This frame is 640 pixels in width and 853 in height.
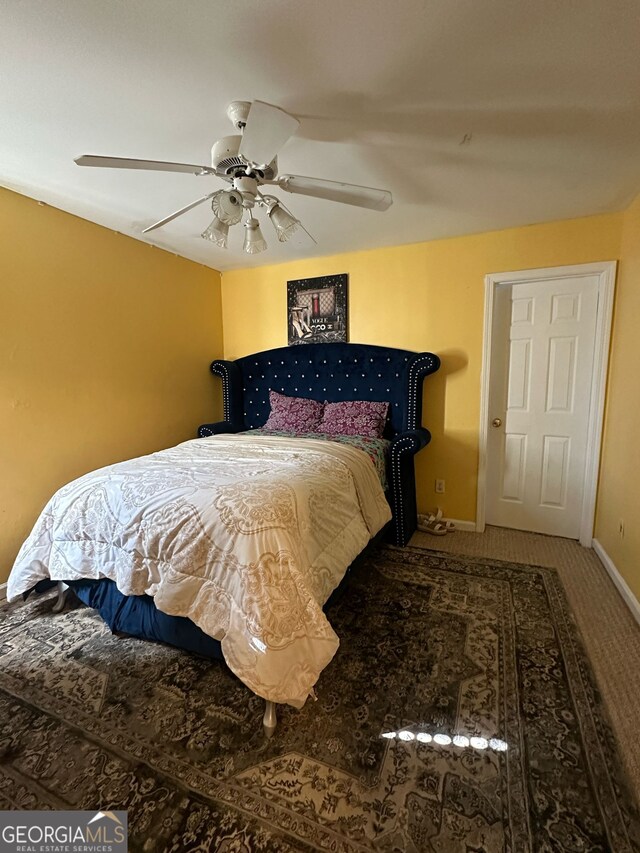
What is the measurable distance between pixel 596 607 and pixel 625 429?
1.08 meters

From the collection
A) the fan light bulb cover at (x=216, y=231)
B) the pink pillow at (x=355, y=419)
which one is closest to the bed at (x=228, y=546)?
the pink pillow at (x=355, y=419)

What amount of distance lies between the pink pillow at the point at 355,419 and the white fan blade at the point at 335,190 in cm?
166

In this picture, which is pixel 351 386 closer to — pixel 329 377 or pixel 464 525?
pixel 329 377

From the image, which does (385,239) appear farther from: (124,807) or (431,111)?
(124,807)

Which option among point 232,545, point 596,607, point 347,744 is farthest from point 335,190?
point 596,607

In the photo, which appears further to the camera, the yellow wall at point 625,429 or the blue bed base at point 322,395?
the yellow wall at point 625,429

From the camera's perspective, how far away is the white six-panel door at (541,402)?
2.78 meters

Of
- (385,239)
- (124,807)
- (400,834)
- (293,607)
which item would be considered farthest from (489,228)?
(124,807)

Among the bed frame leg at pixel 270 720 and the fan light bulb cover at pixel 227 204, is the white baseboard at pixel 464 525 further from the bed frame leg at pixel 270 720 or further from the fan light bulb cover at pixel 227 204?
the fan light bulb cover at pixel 227 204

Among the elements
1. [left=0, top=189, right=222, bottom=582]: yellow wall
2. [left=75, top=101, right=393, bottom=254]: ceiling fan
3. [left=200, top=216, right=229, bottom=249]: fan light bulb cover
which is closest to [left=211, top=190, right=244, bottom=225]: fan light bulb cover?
[left=75, top=101, right=393, bottom=254]: ceiling fan

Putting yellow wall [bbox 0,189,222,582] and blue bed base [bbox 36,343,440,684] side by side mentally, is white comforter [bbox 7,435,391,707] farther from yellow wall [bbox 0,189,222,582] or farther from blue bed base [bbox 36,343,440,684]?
yellow wall [bbox 0,189,222,582]

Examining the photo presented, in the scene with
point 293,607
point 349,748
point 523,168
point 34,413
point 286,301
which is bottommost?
point 349,748

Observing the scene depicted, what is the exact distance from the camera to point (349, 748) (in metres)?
1.31

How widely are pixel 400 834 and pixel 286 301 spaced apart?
3583 mm
